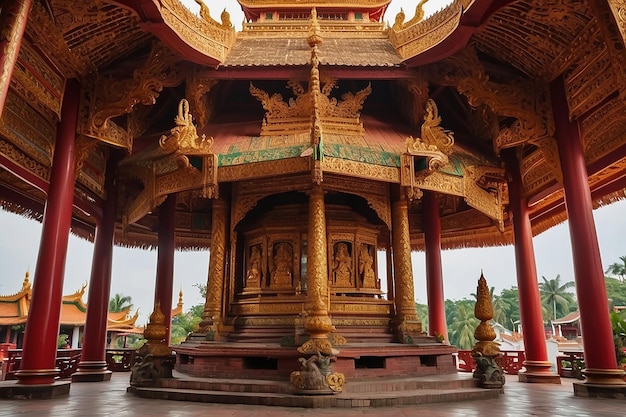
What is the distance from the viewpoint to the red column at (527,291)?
11609 mm

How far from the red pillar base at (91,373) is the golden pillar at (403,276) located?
718 centimetres

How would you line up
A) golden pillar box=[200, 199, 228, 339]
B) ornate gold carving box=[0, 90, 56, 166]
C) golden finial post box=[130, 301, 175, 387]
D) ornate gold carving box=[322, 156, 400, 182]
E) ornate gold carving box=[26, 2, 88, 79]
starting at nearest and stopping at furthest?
ornate gold carving box=[26, 2, 88, 79] → golden finial post box=[130, 301, 175, 387] → ornate gold carving box=[322, 156, 400, 182] → ornate gold carving box=[0, 90, 56, 166] → golden pillar box=[200, 199, 228, 339]

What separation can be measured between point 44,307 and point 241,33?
8.62 m

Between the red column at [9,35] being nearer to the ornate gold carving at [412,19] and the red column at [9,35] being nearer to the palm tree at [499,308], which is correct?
the ornate gold carving at [412,19]

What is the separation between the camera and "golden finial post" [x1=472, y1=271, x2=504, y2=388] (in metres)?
8.76

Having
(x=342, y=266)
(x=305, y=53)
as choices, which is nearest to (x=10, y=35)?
(x=305, y=53)

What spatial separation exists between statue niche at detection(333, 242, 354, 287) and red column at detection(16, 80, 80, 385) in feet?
18.0

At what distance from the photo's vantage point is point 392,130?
11789 mm

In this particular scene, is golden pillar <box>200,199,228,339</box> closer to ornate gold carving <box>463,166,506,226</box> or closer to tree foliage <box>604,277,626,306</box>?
ornate gold carving <box>463,166,506,226</box>

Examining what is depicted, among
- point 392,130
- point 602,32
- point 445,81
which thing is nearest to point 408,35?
point 445,81

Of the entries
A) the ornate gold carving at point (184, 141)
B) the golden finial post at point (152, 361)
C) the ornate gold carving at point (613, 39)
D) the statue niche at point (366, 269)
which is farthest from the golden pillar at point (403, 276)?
the golden finial post at point (152, 361)

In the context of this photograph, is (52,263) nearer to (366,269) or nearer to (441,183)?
(366,269)

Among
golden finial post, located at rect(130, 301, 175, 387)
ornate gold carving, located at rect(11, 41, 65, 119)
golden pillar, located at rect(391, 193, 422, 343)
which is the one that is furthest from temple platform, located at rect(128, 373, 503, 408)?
ornate gold carving, located at rect(11, 41, 65, 119)

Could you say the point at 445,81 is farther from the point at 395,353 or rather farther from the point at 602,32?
the point at 395,353
